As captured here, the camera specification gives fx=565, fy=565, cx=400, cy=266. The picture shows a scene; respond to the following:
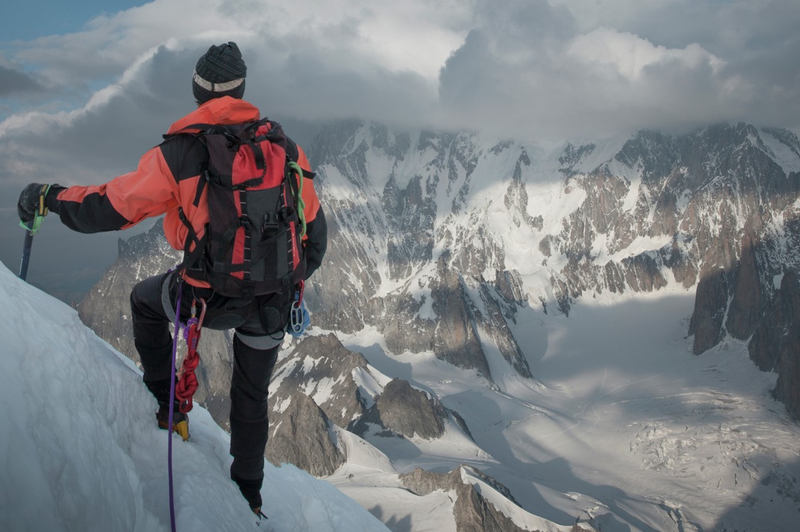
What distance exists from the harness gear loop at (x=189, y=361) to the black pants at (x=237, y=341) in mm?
137

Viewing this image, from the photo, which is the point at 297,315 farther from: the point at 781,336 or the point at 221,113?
the point at 781,336

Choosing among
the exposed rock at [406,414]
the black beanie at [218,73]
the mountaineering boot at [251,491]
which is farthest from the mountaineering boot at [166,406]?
Answer: the exposed rock at [406,414]

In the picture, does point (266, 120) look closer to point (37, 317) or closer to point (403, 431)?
point (37, 317)

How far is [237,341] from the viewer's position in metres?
5.98

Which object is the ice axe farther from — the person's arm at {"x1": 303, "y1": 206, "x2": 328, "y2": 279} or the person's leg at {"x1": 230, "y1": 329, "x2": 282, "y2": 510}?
the person's arm at {"x1": 303, "y1": 206, "x2": 328, "y2": 279}

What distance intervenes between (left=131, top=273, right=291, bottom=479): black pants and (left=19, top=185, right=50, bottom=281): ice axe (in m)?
1.04

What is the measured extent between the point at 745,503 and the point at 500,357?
80.7m

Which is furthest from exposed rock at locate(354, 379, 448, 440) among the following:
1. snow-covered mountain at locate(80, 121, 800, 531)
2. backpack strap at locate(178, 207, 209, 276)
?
backpack strap at locate(178, 207, 209, 276)

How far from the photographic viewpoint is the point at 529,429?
112 metres

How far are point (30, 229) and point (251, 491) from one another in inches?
142

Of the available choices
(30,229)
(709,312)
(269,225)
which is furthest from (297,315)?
(709,312)

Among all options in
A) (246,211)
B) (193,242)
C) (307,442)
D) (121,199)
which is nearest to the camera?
(121,199)

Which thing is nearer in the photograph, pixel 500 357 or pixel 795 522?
pixel 795 522

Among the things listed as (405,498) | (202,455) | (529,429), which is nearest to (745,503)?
(529,429)
